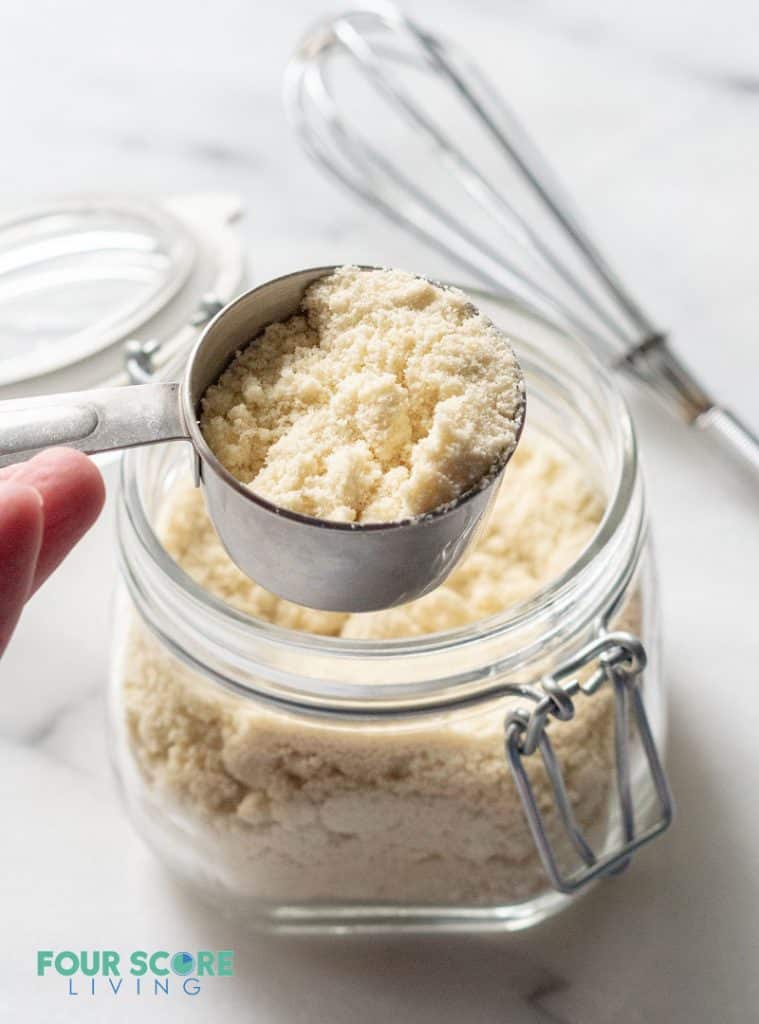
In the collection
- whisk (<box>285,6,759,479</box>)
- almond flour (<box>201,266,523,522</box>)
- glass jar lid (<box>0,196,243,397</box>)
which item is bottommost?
glass jar lid (<box>0,196,243,397</box>)

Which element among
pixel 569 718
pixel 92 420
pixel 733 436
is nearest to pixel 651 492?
pixel 733 436

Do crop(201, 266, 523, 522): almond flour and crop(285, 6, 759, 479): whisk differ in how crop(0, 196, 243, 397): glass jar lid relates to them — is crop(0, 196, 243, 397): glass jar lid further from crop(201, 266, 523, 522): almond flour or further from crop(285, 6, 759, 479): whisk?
crop(201, 266, 523, 522): almond flour

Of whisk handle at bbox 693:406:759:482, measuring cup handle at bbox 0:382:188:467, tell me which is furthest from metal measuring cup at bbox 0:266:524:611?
whisk handle at bbox 693:406:759:482

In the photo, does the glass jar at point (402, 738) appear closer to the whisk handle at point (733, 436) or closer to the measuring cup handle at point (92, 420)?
the measuring cup handle at point (92, 420)

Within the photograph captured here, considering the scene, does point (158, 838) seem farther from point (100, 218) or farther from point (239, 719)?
point (100, 218)

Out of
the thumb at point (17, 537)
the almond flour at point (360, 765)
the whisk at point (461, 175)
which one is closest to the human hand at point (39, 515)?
the thumb at point (17, 537)

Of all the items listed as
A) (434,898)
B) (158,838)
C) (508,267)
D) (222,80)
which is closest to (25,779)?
(158,838)

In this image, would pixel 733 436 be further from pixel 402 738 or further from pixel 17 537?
pixel 17 537
